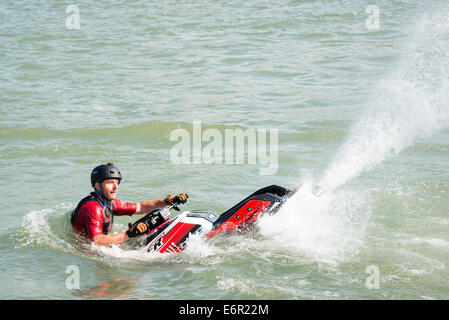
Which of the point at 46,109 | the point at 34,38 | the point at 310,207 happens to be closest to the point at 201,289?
the point at 310,207

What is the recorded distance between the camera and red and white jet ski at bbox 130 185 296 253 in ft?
26.1

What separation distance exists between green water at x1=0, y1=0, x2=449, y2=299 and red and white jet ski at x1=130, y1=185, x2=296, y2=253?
0.14m


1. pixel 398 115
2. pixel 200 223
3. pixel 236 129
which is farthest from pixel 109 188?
pixel 398 115

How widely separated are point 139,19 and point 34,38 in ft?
13.8

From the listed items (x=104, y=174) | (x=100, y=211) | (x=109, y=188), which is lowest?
(x=100, y=211)

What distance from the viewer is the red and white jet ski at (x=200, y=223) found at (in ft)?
26.1

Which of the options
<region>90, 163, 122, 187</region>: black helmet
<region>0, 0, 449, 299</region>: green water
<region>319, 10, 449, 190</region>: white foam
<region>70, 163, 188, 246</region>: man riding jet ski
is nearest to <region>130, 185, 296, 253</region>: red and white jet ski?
<region>0, 0, 449, 299</region>: green water

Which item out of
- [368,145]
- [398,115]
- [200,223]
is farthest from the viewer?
[398,115]

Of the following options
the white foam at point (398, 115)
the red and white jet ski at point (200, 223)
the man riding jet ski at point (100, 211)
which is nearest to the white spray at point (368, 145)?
the white foam at point (398, 115)

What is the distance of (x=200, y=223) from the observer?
319 inches

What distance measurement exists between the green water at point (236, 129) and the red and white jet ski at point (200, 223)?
14cm

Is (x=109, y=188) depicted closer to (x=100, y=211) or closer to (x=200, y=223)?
(x=100, y=211)

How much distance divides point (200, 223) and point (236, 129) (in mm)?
6711
